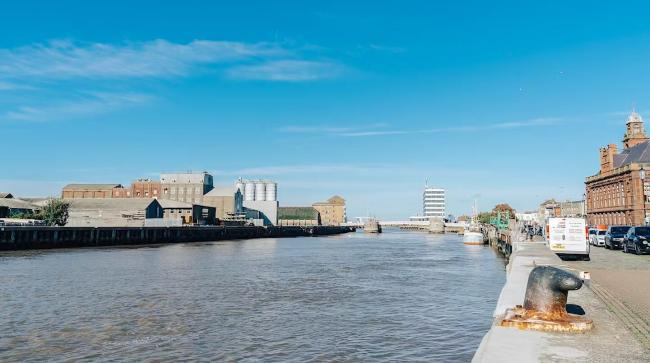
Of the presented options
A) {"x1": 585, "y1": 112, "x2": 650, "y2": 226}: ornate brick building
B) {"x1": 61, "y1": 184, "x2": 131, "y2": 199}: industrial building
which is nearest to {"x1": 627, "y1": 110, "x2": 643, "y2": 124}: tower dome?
{"x1": 585, "y1": 112, "x2": 650, "y2": 226}: ornate brick building

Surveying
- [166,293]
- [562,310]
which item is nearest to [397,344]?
[562,310]

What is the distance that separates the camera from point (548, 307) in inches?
444

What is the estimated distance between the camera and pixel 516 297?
14680 mm

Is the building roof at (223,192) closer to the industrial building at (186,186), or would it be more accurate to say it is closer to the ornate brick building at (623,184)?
the industrial building at (186,186)

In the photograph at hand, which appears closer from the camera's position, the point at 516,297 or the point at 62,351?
the point at 62,351

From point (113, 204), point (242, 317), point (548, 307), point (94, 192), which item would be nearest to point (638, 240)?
point (548, 307)

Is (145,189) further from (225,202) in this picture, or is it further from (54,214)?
(54,214)

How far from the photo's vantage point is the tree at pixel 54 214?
93188mm

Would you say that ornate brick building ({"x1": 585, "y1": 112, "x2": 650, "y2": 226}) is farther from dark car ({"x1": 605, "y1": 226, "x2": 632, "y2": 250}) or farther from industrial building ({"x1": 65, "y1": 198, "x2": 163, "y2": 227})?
industrial building ({"x1": 65, "y1": 198, "x2": 163, "y2": 227})

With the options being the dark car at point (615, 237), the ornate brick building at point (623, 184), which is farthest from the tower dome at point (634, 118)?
the dark car at point (615, 237)

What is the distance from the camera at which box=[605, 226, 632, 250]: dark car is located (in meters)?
47.1

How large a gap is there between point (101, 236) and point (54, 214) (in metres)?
18.9

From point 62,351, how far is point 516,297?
12.9 m

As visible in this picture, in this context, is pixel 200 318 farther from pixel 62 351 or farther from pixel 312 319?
pixel 62 351
